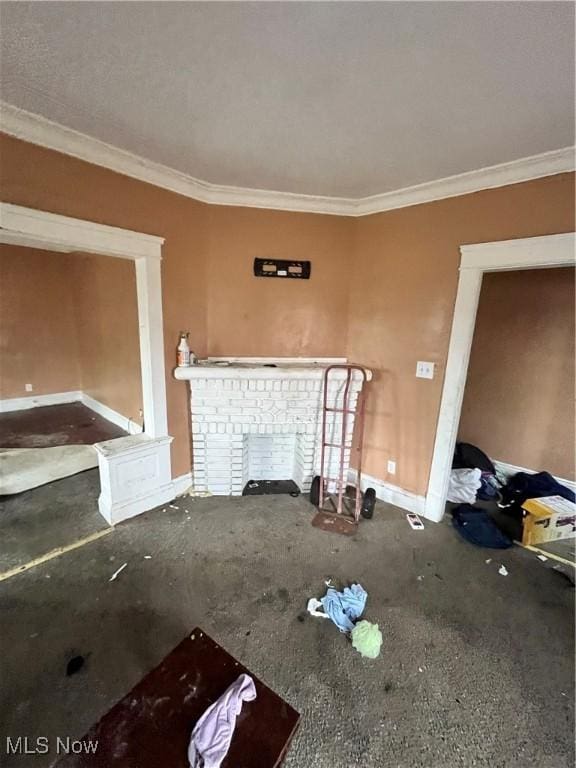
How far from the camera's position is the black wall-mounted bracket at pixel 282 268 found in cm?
266

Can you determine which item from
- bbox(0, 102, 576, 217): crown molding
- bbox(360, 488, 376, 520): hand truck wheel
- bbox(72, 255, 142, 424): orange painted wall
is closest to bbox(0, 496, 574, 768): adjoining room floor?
bbox(360, 488, 376, 520): hand truck wheel

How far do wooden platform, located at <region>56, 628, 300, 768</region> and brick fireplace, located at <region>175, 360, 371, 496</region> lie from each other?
5.69 ft

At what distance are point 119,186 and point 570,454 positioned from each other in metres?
4.26

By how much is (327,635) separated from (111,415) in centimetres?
382

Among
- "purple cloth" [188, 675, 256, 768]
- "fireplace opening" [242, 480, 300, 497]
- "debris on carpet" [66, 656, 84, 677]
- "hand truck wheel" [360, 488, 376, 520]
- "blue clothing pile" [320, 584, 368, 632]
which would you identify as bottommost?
"debris on carpet" [66, 656, 84, 677]

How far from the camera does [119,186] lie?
2072mm

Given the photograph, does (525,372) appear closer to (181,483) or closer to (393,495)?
(393,495)

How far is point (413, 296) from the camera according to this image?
2516 mm

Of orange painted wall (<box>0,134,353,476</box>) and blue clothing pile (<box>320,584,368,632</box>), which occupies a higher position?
orange painted wall (<box>0,134,353,476</box>)

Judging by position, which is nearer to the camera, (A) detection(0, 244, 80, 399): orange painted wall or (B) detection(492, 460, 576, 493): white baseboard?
(B) detection(492, 460, 576, 493): white baseboard

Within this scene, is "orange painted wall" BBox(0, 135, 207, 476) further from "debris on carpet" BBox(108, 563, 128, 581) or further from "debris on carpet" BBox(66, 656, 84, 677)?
"debris on carpet" BBox(66, 656, 84, 677)

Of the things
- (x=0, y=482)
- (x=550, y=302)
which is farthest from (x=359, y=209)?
(x=0, y=482)

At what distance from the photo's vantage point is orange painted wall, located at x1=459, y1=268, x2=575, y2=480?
2939mm

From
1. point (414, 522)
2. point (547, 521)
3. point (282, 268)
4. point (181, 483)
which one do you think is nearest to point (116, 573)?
point (181, 483)
